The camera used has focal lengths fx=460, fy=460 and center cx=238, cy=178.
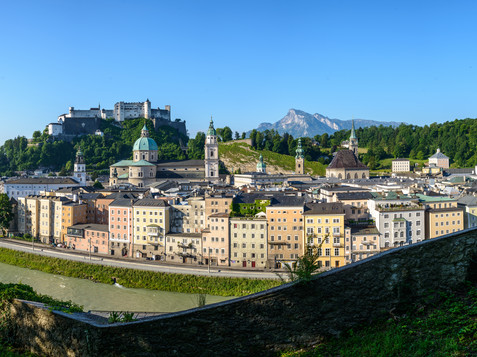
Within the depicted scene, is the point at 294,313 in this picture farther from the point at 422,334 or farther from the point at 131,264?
the point at 131,264

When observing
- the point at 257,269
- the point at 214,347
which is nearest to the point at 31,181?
the point at 257,269

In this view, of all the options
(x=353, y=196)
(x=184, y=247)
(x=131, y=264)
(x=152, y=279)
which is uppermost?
(x=353, y=196)

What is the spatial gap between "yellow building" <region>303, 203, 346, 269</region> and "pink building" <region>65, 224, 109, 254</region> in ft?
53.2

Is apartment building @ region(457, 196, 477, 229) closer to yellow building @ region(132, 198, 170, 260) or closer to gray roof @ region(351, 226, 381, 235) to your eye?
gray roof @ region(351, 226, 381, 235)

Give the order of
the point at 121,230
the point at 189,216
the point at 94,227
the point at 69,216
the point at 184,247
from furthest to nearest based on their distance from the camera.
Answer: the point at 69,216 → the point at 94,227 → the point at 121,230 → the point at 189,216 → the point at 184,247

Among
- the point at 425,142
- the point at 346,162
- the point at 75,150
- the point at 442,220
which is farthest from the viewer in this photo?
the point at 425,142

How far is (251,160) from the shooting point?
3612 inches

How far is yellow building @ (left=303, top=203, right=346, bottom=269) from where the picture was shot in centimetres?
3002

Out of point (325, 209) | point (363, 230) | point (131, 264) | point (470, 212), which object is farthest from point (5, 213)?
point (470, 212)

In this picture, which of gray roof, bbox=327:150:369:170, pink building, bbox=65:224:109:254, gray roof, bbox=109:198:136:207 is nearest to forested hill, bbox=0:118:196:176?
gray roof, bbox=327:150:369:170

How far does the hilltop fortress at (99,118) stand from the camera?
98312 millimetres

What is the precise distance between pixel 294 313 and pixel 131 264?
25766 millimetres

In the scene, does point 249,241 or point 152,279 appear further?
point 249,241

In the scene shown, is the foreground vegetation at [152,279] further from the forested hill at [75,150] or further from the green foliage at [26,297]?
the forested hill at [75,150]
